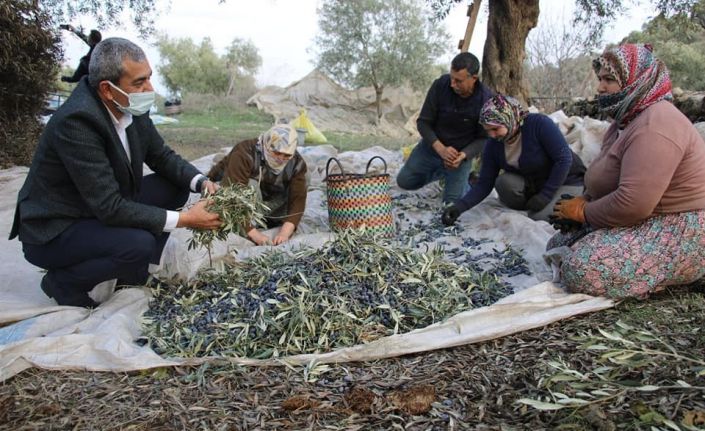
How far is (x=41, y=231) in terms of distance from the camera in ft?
8.41

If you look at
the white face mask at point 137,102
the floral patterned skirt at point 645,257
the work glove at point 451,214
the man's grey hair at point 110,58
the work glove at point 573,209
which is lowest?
the work glove at point 451,214

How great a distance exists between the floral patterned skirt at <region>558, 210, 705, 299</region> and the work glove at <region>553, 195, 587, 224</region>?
0.22m

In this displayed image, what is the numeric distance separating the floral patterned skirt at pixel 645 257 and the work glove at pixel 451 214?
1576 mm

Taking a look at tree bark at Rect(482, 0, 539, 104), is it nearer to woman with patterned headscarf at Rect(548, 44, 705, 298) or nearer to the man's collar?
woman with patterned headscarf at Rect(548, 44, 705, 298)

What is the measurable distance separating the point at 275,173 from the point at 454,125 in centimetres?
165

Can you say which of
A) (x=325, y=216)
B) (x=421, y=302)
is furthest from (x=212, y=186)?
(x=325, y=216)

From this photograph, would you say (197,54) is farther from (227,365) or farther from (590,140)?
(227,365)

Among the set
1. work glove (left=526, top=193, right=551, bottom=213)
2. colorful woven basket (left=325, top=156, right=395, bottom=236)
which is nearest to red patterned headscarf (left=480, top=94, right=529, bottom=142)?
work glove (left=526, top=193, right=551, bottom=213)

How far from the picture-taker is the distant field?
31.2 ft

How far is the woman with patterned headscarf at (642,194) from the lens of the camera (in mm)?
2275

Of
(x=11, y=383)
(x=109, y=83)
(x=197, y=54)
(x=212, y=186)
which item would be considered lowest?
(x=11, y=383)

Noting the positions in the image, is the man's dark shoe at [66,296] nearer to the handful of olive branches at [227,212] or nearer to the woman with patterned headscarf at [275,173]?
the handful of olive branches at [227,212]

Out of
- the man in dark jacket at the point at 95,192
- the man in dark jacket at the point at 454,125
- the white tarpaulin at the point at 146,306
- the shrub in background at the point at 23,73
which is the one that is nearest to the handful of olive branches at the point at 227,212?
the man in dark jacket at the point at 95,192

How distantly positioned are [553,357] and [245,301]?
1.32m
